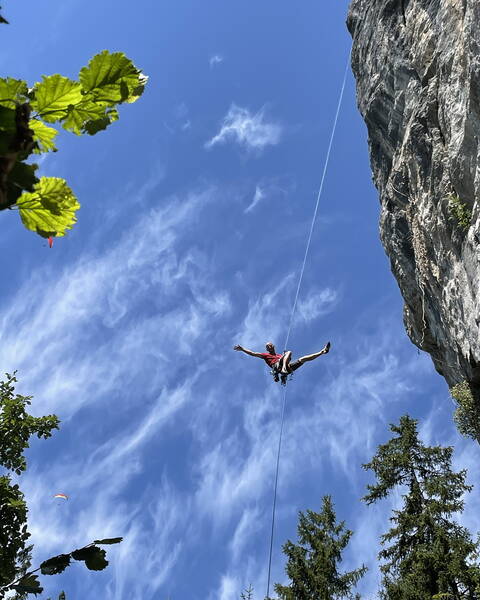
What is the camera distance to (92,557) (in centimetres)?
167

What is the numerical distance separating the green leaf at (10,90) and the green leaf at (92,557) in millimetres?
1335

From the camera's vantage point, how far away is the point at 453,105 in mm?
13219

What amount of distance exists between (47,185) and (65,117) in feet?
0.59

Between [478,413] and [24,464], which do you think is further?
[478,413]

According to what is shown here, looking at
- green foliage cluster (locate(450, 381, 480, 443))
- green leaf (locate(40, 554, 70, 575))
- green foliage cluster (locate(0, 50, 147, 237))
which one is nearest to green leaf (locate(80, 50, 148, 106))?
green foliage cluster (locate(0, 50, 147, 237))

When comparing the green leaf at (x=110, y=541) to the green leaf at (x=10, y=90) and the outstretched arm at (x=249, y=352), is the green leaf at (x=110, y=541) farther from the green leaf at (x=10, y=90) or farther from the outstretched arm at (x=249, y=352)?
the outstretched arm at (x=249, y=352)

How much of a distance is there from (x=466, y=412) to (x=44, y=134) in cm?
1547

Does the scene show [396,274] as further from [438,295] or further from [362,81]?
[362,81]

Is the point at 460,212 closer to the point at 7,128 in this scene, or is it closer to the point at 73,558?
the point at 73,558

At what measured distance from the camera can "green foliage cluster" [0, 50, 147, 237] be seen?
4.01 feet

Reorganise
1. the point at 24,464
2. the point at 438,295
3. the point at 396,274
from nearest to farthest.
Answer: the point at 24,464 → the point at 438,295 → the point at 396,274

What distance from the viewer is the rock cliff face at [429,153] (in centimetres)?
1262

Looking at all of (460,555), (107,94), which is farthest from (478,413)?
(107,94)

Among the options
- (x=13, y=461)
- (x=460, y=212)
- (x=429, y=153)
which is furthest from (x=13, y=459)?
(x=429, y=153)
